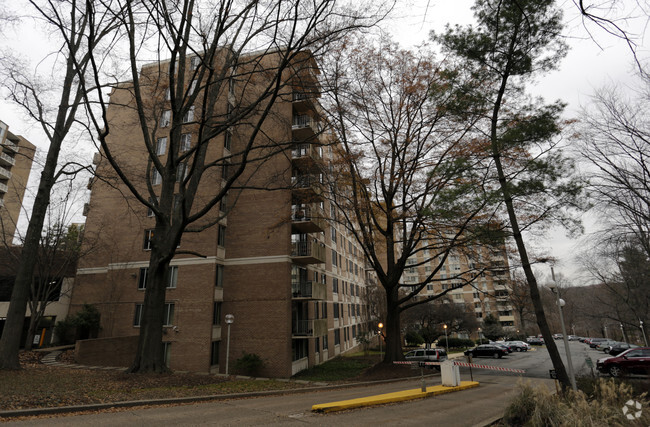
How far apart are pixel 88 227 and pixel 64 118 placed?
13.6 metres

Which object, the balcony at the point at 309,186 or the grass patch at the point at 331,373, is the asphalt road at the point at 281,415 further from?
the balcony at the point at 309,186

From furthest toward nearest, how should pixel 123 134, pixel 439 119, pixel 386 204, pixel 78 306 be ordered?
1. pixel 123 134
2. pixel 78 306
3. pixel 386 204
4. pixel 439 119

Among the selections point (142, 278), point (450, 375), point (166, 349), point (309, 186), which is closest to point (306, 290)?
point (309, 186)

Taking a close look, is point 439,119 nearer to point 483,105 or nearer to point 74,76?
point 483,105

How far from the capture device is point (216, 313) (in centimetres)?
2203

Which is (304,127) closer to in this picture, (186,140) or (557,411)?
(186,140)

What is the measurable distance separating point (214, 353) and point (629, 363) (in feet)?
78.5

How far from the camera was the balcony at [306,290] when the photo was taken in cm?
2268

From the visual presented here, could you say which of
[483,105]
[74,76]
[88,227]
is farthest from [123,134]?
[483,105]

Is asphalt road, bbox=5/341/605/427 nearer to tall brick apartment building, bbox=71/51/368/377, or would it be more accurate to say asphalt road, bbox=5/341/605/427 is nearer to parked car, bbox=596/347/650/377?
tall brick apartment building, bbox=71/51/368/377

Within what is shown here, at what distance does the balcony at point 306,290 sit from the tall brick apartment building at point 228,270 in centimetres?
7

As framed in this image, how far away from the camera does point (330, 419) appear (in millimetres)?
7312

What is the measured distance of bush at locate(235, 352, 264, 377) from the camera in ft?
65.1

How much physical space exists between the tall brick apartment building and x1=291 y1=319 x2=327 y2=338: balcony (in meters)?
0.07
